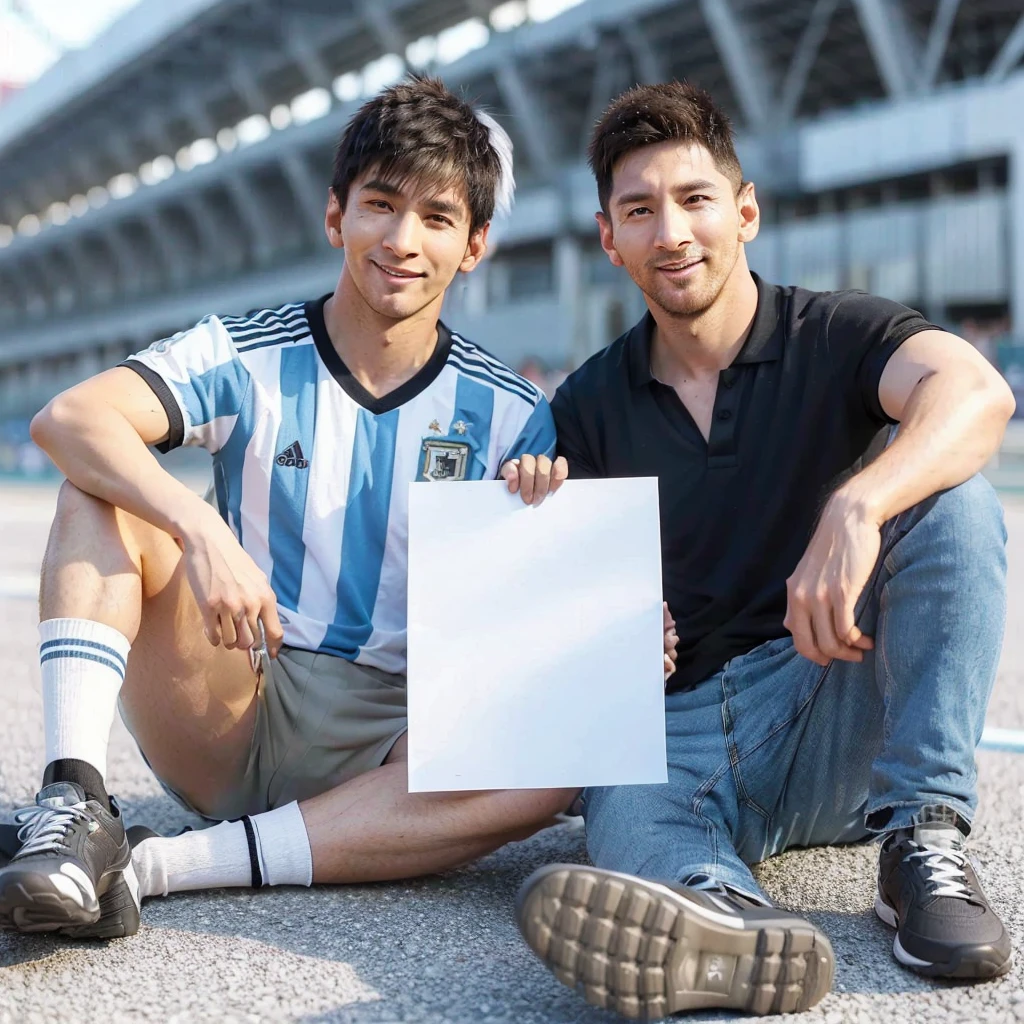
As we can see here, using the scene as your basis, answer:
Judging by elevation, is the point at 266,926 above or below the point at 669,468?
below

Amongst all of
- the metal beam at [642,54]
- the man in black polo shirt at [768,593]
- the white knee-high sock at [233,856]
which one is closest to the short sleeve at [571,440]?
the man in black polo shirt at [768,593]

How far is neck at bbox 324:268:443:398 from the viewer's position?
8.96 ft

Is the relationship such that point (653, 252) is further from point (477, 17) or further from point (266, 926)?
point (477, 17)

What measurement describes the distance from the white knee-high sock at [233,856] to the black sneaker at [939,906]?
1.08 metres

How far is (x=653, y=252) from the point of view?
2.64m

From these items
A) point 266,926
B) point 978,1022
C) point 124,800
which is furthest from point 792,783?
point 124,800

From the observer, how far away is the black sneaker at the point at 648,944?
1733mm

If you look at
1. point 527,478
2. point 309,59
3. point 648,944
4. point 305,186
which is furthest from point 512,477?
point 309,59

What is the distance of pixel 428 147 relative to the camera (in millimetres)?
2754

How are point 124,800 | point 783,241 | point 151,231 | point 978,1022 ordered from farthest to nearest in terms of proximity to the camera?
1. point 151,231
2. point 783,241
3. point 124,800
4. point 978,1022

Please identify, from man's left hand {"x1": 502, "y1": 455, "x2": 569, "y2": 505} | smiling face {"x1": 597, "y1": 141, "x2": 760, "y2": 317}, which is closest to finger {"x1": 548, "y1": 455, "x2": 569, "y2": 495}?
man's left hand {"x1": 502, "y1": 455, "x2": 569, "y2": 505}

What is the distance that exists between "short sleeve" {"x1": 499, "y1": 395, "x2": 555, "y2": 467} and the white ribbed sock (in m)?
0.90

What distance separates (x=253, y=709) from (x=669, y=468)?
3.19 ft

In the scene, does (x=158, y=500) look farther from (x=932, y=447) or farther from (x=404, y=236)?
(x=932, y=447)
